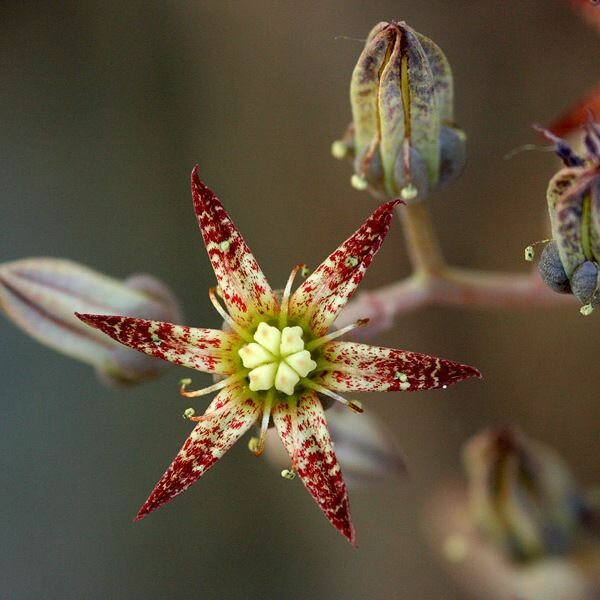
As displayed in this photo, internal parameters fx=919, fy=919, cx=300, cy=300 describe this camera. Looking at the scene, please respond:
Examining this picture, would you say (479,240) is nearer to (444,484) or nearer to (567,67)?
(567,67)

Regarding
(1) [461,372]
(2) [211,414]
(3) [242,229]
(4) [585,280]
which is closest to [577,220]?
(4) [585,280]

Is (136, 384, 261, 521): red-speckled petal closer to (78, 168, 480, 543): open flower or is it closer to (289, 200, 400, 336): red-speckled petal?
(78, 168, 480, 543): open flower

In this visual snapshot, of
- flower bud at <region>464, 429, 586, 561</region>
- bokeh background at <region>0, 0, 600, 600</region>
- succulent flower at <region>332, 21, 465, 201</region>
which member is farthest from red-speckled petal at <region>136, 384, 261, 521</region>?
bokeh background at <region>0, 0, 600, 600</region>

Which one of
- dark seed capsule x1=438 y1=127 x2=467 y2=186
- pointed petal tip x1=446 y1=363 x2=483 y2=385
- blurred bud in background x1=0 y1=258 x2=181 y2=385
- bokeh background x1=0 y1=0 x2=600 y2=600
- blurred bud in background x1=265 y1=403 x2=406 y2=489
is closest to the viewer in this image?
pointed petal tip x1=446 y1=363 x2=483 y2=385

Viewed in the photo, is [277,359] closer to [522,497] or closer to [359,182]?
[359,182]

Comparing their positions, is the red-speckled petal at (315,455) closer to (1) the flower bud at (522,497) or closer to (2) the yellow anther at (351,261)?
(2) the yellow anther at (351,261)

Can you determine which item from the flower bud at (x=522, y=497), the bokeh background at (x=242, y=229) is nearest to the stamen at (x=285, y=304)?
the flower bud at (x=522, y=497)

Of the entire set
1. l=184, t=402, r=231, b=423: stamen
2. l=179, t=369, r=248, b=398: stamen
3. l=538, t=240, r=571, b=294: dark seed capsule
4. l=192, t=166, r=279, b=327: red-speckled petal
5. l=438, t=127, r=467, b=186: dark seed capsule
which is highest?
l=438, t=127, r=467, b=186: dark seed capsule
